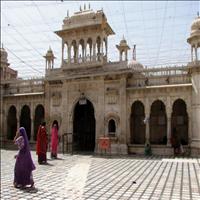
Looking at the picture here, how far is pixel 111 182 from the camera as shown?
11297 mm

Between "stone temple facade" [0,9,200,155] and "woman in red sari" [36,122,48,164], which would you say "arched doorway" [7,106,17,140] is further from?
"woman in red sari" [36,122,48,164]

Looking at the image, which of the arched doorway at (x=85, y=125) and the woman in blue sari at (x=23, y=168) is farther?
the arched doorway at (x=85, y=125)

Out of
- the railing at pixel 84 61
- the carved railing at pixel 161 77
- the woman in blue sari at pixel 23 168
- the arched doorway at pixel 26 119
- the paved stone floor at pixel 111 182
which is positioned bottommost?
the paved stone floor at pixel 111 182

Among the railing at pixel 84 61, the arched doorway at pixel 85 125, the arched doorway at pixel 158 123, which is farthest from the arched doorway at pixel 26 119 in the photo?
the arched doorway at pixel 158 123

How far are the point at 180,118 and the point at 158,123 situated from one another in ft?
5.28

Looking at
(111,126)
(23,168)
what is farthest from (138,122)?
(23,168)

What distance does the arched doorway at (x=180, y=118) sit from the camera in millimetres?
22219

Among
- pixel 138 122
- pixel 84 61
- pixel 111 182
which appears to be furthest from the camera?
pixel 138 122

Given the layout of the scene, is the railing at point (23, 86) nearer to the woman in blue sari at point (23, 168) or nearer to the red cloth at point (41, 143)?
the red cloth at point (41, 143)

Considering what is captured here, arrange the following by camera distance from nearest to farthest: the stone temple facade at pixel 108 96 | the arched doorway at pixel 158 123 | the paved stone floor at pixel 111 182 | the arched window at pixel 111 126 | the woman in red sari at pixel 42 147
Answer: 1. the paved stone floor at pixel 111 182
2. the woman in red sari at pixel 42 147
3. the stone temple facade at pixel 108 96
4. the arched window at pixel 111 126
5. the arched doorway at pixel 158 123

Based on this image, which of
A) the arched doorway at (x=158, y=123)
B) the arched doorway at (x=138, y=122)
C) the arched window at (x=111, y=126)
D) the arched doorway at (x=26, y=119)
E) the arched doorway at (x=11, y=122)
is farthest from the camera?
the arched doorway at (x=26, y=119)

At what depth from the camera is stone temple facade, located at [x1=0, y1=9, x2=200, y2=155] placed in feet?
67.1

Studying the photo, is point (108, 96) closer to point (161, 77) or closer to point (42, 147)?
point (161, 77)

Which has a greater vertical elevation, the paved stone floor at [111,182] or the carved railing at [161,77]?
the carved railing at [161,77]
